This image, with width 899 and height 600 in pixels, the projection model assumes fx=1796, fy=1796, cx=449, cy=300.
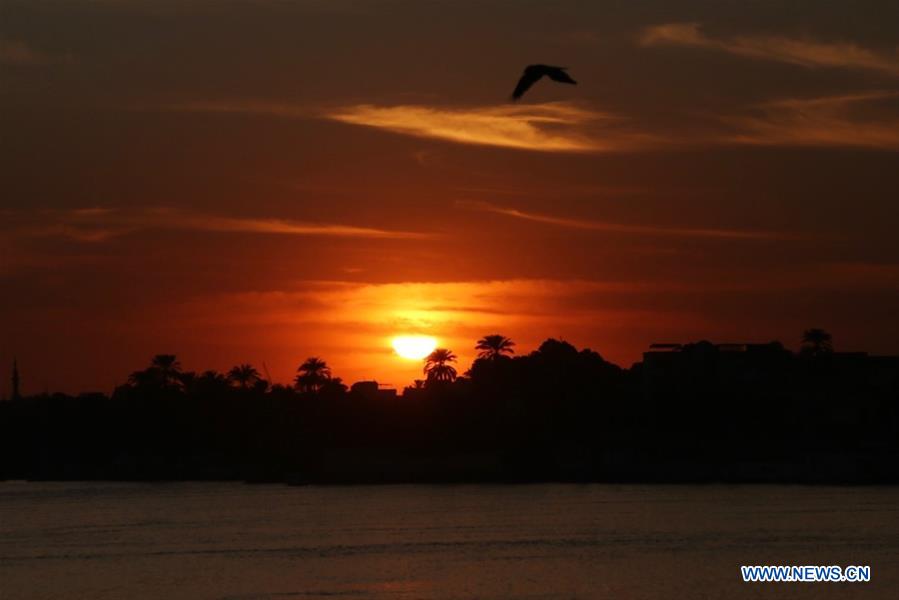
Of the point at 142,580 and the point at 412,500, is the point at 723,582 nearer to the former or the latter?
the point at 142,580

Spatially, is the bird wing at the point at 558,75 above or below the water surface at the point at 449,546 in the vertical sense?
above

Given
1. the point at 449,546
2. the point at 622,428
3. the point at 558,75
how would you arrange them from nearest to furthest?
the point at 558,75 < the point at 449,546 < the point at 622,428

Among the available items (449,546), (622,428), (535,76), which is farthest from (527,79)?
(622,428)

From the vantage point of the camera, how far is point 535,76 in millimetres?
38188

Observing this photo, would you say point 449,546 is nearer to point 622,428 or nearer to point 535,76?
point 535,76

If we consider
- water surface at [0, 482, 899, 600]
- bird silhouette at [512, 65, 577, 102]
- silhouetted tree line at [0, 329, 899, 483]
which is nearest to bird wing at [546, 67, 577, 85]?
bird silhouette at [512, 65, 577, 102]

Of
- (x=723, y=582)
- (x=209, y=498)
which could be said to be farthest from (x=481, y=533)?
(x=209, y=498)

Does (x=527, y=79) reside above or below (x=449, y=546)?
above

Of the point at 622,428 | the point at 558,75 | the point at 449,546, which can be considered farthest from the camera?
the point at 622,428

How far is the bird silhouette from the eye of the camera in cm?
3604

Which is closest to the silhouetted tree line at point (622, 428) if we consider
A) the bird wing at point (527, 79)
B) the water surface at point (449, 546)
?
the water surface at point (449, 546)

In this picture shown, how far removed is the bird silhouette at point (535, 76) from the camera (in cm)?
3604

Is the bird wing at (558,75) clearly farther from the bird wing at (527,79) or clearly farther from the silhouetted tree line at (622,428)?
the silhouetted tree line at (622,428)

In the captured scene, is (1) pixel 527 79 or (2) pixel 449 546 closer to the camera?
(1) pixel 527 79
